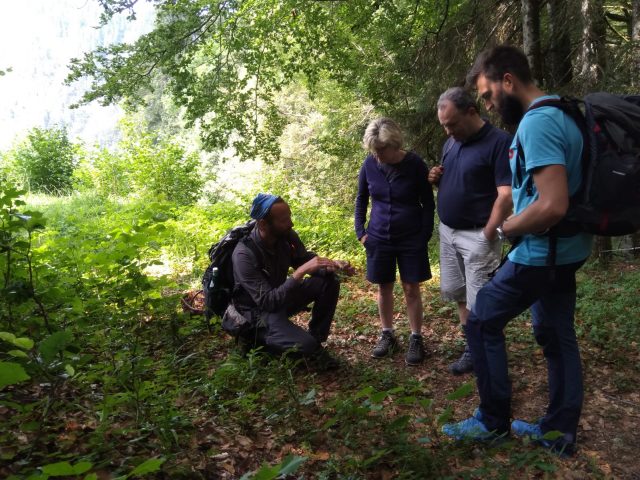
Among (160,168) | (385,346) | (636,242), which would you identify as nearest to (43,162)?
(160,168)

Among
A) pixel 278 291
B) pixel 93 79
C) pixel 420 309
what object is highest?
pixel 93 79

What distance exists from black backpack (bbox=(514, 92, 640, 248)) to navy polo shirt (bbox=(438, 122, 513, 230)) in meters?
0.97

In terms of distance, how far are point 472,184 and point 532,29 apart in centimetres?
337

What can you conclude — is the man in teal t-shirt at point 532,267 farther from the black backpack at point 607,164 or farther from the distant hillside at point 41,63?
the distant hillside at point 41,63

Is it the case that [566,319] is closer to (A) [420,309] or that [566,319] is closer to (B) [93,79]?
(A) [420,309]

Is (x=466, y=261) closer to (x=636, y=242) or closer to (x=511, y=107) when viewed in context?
(x=511, y=107)

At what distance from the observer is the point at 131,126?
47.8 feet

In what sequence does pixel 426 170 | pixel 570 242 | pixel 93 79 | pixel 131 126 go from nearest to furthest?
1. pixel 570 242
2. pixel 426 170
3. pixel 93 79
4. pixel 131 126

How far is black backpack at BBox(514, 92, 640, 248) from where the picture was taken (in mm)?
2150

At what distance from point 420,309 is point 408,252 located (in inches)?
20.8

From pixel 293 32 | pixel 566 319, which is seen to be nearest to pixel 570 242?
pixel 566 319

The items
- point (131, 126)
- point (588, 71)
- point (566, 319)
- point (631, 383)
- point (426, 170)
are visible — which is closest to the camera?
point (566, 319)

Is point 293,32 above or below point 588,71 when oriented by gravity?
above

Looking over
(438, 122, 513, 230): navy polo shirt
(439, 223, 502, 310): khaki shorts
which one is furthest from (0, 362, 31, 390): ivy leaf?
(438, 122, 513, 230): navy polo shirt
